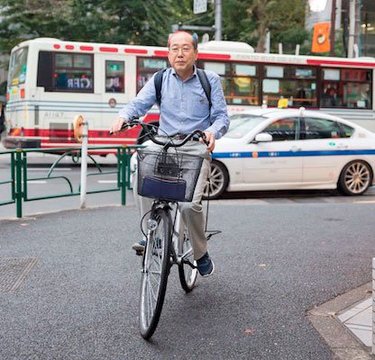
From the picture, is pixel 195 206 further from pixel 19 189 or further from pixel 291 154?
pixel 291 154

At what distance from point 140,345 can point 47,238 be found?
Result: 3281 millimetres

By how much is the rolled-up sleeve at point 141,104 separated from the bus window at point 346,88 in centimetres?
1392

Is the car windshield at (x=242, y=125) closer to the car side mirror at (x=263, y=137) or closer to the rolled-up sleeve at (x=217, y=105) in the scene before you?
the car side mirror at (x=263, y=137)

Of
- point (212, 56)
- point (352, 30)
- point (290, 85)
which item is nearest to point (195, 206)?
point (212, 56)

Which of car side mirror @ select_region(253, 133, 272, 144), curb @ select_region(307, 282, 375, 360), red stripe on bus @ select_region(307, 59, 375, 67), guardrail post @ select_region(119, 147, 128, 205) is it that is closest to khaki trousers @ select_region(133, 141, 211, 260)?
curb @ select_region(307, 282, 375, 360)

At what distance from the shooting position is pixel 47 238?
6691mm

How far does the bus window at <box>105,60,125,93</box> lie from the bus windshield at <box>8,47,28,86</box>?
6.81ft

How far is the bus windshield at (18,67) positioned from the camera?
1575 cm

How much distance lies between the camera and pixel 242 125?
11.1 meters

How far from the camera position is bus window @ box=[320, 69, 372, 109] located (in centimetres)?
1753

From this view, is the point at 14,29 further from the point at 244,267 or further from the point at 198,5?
the point at 244,267

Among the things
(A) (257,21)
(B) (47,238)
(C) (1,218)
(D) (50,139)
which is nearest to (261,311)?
(B) (47,238)

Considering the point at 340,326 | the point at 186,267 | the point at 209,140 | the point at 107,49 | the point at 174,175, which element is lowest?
the point at 340,326

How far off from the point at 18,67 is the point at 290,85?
7342 mm
